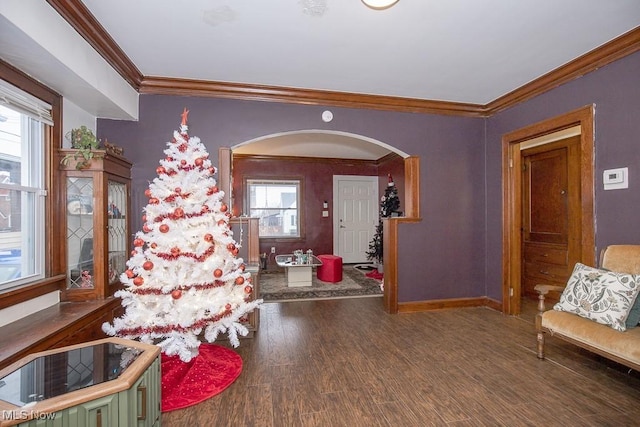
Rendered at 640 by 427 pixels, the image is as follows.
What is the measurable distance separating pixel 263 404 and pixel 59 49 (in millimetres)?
2575

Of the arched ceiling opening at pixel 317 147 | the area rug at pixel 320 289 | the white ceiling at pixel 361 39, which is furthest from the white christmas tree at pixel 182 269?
the arched ceiling opening at pixel 317 147

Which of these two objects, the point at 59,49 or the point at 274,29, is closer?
the point at 59,49

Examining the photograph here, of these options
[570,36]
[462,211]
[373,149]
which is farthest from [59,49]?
[373,149]

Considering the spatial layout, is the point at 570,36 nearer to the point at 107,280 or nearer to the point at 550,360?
the point at 550,360

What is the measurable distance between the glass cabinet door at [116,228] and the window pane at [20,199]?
0.45 meters

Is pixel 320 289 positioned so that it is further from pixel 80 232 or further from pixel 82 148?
pixel 82 148

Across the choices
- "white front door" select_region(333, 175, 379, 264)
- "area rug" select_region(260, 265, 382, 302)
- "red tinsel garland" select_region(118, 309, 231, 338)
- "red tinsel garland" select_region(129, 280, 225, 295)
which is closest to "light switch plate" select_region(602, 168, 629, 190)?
"area rug" select_region(260, 265, 382, 302)

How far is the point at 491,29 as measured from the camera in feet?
7.39

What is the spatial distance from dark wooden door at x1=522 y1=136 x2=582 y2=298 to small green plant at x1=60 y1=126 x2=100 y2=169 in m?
5.10

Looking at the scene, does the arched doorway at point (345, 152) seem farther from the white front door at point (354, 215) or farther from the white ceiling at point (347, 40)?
the white ceiling at point (347, 40)

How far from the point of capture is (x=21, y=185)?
2.13m

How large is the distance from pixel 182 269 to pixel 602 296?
9.67 ft

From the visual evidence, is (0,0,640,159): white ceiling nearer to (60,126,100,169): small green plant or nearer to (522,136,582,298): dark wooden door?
(60,126,100,169): small green plant

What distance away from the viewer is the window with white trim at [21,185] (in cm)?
199
